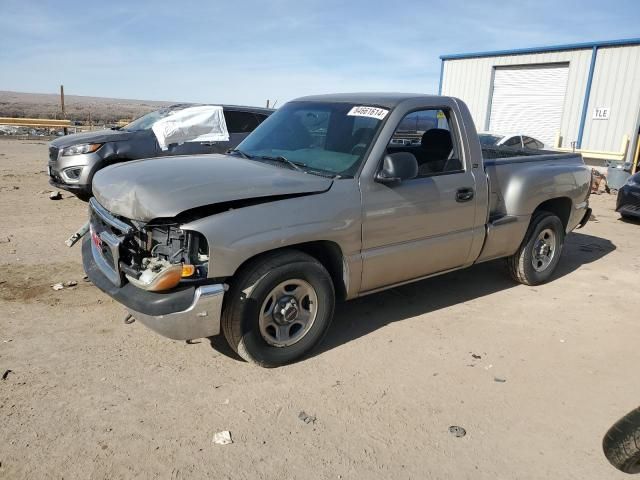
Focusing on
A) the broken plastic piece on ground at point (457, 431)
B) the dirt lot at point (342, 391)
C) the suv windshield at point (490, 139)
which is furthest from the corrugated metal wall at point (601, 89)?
the broken plastic piece on ground at point (457, 431)

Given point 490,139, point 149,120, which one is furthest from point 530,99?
point 149,120

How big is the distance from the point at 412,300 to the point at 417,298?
0.09 metres

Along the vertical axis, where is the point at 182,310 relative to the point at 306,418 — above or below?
above

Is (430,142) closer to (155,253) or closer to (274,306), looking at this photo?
(274,306)

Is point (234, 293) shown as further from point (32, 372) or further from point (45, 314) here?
point (45, 314)

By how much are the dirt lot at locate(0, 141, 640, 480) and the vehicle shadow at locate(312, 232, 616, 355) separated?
0.09 feet

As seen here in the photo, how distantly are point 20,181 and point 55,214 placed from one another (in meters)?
3.82

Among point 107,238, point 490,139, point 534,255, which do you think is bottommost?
point 534,255

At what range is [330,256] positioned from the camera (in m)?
3.84

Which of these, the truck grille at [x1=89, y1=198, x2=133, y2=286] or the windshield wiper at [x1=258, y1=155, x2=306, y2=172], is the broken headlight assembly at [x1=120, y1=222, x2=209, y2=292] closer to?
the truck grille at [x1=89, y1=198, x2=133, y2=286]

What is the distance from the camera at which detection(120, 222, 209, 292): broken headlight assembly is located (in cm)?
315

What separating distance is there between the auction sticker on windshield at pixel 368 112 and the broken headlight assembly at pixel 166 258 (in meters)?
1.72

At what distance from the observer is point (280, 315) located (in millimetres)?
3605

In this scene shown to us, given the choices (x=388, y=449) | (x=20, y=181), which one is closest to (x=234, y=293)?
(x=388, y=449)
